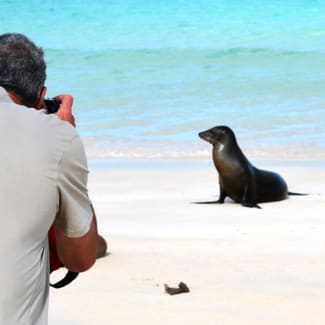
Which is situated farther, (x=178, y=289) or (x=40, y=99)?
(x=178, y=289)

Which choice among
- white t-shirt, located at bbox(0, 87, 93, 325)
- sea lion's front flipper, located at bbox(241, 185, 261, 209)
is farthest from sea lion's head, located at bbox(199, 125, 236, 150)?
white t-shirt, located at bbox(0, 87, 93, 325)

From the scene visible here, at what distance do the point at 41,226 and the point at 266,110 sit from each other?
16.8 m

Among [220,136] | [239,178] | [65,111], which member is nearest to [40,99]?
[65,111]

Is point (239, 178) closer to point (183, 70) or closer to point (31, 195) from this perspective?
point (31, 195)

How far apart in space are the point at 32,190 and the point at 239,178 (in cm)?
780

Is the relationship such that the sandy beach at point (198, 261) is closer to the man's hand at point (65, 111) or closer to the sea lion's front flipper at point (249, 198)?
the sea lion's front flipper at point (249, 198)

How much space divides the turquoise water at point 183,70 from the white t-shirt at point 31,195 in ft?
38.2

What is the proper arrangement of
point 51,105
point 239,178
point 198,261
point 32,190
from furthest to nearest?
point 239,178 → point 198,261 → point 51,105 → point 32,190

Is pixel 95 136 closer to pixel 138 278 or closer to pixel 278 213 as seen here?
pixel 278 213

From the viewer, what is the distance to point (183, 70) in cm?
2714

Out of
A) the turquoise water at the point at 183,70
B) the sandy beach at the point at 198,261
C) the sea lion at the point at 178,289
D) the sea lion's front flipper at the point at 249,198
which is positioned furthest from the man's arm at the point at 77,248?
the turquoise water at the point at 183,70

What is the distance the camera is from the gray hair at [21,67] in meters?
2.32

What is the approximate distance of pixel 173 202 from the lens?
9.38 m

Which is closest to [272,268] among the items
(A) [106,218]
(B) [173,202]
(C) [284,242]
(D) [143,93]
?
(C) [284,242]
